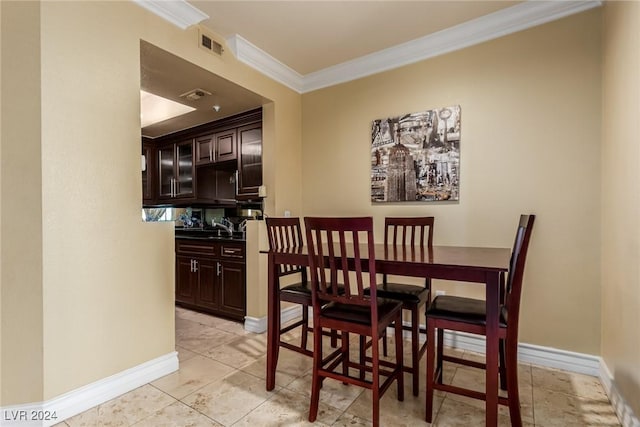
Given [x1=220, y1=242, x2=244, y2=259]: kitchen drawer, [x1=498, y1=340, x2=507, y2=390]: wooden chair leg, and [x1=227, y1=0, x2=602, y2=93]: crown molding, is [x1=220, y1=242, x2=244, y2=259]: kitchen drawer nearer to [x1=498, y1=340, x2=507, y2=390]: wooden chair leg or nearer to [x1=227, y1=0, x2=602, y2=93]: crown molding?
[x1=227, y1=0, x2=602, y2=93]: crown molding

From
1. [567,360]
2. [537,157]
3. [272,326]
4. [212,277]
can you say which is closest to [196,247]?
[212,277]

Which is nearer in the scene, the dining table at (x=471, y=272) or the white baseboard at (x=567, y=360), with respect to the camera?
the dining table at (x=471, y=272)

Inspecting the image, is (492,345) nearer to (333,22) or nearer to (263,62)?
(333,22)

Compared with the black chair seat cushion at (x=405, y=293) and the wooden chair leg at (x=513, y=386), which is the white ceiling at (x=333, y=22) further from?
the wooden chair leg at (x=513, y=386)

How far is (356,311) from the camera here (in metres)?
1.78

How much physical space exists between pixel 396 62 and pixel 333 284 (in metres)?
2.28

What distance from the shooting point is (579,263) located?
2.24 meters

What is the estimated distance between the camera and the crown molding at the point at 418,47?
2295 mm

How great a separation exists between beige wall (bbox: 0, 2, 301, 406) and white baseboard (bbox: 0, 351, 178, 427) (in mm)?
40

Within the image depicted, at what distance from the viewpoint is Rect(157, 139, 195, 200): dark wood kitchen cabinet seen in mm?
4500

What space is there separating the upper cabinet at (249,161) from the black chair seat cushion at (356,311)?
2.05 meters

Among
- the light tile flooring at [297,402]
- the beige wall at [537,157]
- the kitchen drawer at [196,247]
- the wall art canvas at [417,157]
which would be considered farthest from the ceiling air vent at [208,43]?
the light tile flooring at [297,402]

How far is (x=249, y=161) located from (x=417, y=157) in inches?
74.5

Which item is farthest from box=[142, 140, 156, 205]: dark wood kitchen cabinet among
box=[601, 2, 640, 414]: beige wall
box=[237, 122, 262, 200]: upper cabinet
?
box=[601, 2, 640, 414]: beige wall
